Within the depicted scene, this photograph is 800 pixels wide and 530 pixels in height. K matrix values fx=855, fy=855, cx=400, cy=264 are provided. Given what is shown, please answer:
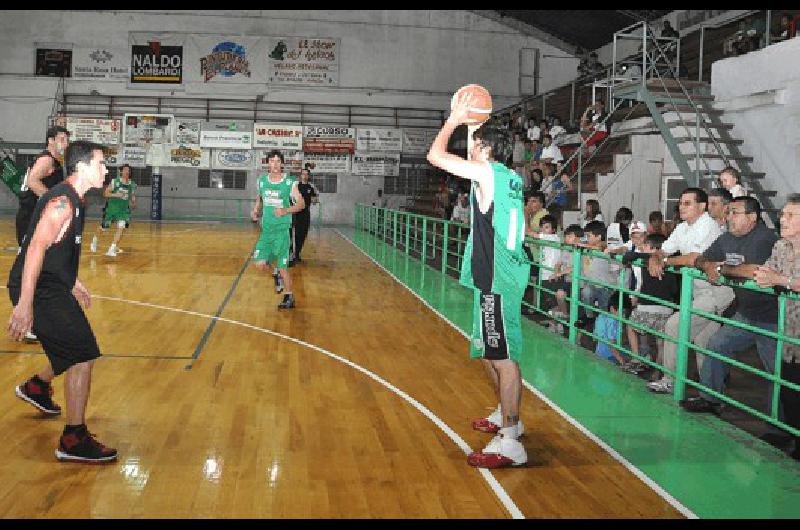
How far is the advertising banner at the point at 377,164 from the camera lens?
33.0 m

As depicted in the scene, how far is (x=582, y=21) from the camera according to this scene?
29000mm

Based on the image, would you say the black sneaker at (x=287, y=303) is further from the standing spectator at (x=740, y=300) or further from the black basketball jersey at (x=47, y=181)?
the standing spectator at (x=740, y=300)

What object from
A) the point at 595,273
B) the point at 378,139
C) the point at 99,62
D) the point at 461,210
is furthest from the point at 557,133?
the point at 99,62

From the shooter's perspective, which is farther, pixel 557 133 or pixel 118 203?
pixel 557 133

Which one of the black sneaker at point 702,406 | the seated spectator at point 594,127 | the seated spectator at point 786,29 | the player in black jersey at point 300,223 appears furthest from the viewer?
the player in black jersey at point 300,223

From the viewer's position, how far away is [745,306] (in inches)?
223

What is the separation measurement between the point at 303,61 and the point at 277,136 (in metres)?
3.01

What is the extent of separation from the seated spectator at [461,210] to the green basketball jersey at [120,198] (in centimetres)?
779

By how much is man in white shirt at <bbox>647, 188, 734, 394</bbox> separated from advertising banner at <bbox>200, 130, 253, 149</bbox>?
1050 inches

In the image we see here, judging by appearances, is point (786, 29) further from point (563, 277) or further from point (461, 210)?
point (461, 210)

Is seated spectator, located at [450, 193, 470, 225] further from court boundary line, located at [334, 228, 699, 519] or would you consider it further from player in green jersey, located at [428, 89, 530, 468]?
player in green jersey, located at [428, 89, 530, 468]

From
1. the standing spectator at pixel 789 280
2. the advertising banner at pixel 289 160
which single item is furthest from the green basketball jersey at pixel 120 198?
the advertising banner at pixel 289 160

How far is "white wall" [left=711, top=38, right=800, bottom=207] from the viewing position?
1264cm

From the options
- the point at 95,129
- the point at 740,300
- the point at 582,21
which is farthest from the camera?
the point at 95,129
